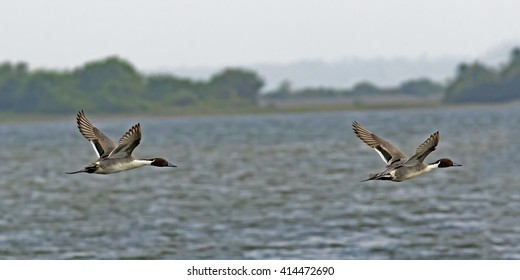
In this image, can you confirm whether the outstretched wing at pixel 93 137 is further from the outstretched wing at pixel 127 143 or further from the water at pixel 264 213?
the water at pixel 264 213

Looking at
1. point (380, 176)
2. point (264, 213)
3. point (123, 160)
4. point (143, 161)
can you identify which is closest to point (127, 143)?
point (123, 160)

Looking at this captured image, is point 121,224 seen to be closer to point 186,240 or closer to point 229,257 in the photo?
point 186,240

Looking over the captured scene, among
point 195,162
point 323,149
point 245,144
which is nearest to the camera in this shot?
point 195,162

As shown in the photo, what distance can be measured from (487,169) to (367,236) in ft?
156

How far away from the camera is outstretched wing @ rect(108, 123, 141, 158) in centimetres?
1507

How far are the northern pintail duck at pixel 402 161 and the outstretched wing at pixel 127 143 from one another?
3341mm

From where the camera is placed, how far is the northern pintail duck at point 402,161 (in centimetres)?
1512

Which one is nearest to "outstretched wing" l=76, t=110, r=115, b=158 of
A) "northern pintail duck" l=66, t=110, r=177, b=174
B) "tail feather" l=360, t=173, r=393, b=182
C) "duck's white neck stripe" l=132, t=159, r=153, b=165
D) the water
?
"northern pintail duck" l=66, t=110, r=177, b=174

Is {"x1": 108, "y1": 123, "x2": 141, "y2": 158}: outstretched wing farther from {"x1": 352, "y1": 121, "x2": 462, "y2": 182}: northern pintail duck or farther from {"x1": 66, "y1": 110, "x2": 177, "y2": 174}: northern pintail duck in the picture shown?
{"x1": 352, "y1": 121, "x2": 462, "y2": 182}: northern pintail duck

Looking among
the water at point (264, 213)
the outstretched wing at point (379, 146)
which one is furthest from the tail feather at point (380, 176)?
the water at point (264, 213)

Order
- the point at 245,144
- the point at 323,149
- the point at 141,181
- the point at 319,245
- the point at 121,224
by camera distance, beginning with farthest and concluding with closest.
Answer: the point at 245,144 < the point at 323,149 < the point at 141,181 < the point at 121,224 < the point at 319,245

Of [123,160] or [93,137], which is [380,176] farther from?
[93,137]
